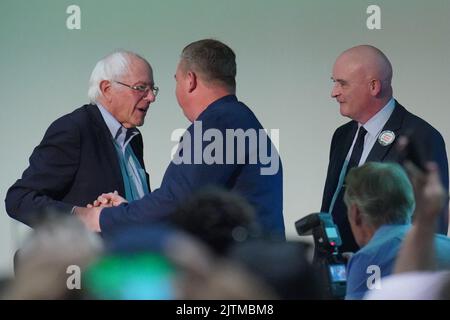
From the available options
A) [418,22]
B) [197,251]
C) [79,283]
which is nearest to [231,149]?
[418,22]

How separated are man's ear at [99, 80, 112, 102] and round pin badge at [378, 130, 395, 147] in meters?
1.00

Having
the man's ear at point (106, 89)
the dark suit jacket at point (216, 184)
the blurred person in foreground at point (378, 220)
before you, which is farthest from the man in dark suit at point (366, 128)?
the man's ear at point (106, 89)

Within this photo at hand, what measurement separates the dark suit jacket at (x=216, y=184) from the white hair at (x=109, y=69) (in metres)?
0.47

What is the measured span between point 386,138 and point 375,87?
31cm

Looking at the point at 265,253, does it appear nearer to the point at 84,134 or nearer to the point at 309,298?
the point at 309,298

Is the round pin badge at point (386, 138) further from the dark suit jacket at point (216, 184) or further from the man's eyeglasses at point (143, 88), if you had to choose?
the man's eyeglasses at point (143, 88)

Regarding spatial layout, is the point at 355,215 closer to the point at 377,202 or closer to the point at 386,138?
the point at 377,202

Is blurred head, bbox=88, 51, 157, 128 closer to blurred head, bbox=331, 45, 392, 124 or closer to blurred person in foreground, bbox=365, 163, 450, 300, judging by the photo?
blurred head, bbox=331, 45, 392, 124

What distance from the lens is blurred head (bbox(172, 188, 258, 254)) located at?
2.32 meters

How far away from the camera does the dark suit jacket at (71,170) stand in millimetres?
3654

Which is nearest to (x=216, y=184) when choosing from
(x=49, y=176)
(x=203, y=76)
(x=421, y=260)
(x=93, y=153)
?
(x=203, y=76)

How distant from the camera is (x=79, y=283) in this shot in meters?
2.12

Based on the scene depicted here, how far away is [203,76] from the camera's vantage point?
3.59 metres
